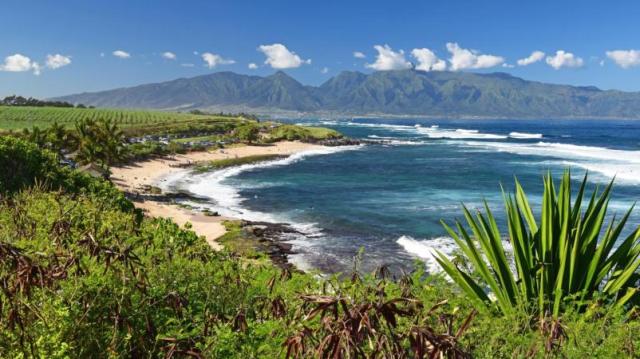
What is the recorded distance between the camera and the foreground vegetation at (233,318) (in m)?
2.51

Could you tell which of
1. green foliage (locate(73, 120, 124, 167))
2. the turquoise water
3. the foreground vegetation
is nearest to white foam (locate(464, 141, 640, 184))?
the turquoise water

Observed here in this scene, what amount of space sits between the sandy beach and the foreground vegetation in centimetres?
1958

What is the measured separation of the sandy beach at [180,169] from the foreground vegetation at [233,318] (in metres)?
19.6

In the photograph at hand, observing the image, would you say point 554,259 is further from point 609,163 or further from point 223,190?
point 609,163

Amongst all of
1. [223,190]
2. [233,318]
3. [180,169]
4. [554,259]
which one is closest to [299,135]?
[180,169]

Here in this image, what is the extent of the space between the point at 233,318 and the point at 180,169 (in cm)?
5627

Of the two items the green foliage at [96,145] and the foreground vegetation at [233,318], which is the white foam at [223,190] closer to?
the green foliage at [96,145]

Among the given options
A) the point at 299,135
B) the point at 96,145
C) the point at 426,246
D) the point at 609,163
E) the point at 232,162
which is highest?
the point at 96,145

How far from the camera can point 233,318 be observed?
460 cm

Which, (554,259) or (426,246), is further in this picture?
(426,246)

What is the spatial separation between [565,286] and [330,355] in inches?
198

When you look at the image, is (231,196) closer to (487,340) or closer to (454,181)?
(454,181)

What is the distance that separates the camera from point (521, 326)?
555 centimetres

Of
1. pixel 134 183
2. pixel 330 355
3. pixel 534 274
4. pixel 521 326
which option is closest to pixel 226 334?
pixel 330 355
